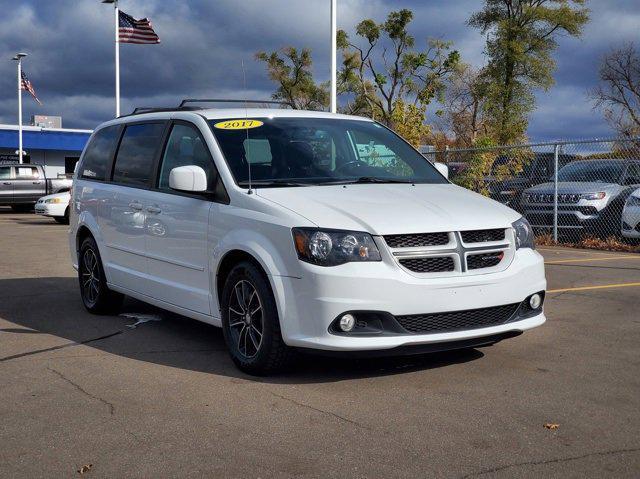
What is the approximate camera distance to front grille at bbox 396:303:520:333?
16.6 ft

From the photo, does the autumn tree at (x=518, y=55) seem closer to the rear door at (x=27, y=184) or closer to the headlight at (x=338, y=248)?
the rear door at (x=27, y=184)

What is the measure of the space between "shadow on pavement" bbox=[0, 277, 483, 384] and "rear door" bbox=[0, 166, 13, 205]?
835 inches

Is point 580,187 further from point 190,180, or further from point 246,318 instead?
point 246,318

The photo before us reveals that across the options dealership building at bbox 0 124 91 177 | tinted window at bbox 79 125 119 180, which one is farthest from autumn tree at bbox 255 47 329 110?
tinted window at bbox 79 125 119 180

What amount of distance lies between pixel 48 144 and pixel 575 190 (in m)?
49.1

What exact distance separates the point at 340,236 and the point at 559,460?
5.92 ft

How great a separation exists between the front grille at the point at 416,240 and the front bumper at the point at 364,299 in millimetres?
128

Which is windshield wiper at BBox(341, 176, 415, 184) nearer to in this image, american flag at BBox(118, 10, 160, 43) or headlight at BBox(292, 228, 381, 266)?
headlight at BBox(292, 228, 381, 266)

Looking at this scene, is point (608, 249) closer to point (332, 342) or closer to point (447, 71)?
point (332, 342)

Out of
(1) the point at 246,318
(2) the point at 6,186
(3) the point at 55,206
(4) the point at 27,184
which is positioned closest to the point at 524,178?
(1) the point at 246,318

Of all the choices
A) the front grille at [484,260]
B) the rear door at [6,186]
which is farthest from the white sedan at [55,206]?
the front grille at [484,260]

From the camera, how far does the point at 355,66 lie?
49500 mm

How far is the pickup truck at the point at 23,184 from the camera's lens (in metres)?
29.3

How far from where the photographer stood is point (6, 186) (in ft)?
95.9
